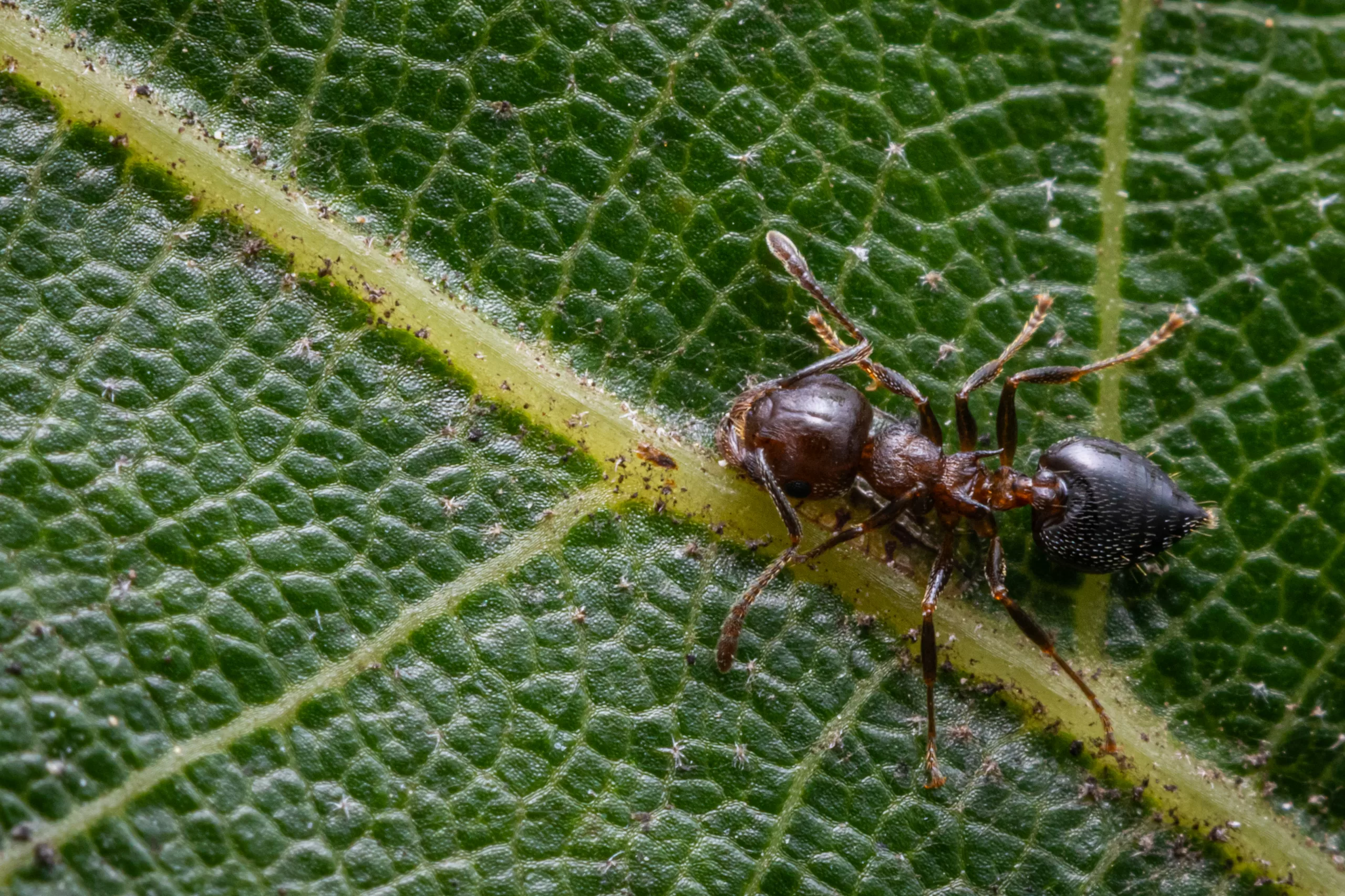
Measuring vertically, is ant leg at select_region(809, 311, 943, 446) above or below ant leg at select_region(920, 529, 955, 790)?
above

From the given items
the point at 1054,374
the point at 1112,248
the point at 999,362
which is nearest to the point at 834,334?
the point at 999,362

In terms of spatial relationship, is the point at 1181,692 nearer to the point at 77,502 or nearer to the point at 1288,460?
the point at 1288,460

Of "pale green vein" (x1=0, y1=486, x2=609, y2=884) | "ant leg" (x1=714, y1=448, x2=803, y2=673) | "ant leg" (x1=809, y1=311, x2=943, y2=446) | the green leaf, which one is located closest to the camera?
"pale green vein" (x1=0, y1=486, x2=609, y2=884)

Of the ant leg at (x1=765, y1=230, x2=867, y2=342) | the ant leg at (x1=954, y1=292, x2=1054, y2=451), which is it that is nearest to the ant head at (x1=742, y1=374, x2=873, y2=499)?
the ant leg at (x1=765, y1=230, x2=867, y2=342)

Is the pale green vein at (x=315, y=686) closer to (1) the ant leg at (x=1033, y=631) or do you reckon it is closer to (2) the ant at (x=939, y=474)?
(2) the ant at (x=939, y=474)

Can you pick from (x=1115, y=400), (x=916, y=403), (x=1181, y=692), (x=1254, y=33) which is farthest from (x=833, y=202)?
(x=1181, y=692)

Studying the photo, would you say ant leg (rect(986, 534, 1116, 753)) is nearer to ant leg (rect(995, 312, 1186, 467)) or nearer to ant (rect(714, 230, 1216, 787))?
ant (rect(714, 230, 1216, 787))
